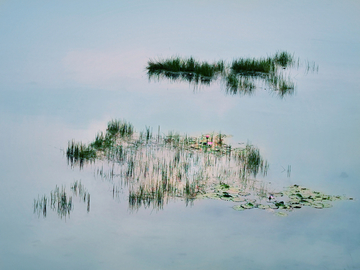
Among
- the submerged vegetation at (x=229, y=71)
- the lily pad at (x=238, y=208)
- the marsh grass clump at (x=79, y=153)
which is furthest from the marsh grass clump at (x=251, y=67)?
the lily pad at (x=238, y=208)

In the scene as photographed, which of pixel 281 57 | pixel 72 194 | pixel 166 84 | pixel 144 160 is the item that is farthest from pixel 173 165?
pixel 281 57

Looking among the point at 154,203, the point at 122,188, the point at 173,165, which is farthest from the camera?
the point at 173,165

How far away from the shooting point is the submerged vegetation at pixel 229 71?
671 centimetres

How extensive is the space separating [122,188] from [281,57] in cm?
457

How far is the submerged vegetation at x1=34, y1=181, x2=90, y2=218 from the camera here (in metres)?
3.38

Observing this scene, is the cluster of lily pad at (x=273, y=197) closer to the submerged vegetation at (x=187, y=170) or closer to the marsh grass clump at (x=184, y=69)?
the submerged vegetation at (x=187, y=170)

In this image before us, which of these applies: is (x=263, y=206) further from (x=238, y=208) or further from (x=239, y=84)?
(x=239, y=84)

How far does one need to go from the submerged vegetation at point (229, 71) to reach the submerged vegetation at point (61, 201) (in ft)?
11.0

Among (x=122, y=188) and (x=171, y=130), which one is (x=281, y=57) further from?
(x=122, y=188)

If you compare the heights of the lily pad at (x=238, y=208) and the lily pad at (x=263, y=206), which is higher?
the lily pad at (x=263, y=206)

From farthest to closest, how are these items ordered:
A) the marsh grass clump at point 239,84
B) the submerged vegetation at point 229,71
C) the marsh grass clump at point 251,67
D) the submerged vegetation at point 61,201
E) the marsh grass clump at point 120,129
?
the marsh grass clump at point 251,67
the submerged vegetation at point 229,71
the marsh grass clump at point 239,84
the marsh grass clump at point 120,129
the submerged vegetation at point 61,201

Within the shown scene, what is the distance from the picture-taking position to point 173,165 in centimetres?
420

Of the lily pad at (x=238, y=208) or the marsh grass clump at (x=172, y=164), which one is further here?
the marsh grass clump at (x=172, y=164)

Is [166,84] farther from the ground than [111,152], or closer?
farther from the ground
